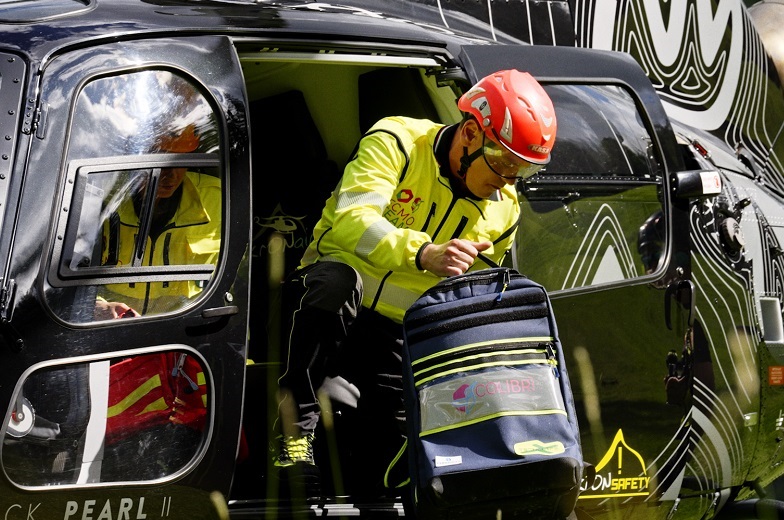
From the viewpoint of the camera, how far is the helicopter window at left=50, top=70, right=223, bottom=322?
3176mm

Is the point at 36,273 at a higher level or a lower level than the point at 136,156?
lower

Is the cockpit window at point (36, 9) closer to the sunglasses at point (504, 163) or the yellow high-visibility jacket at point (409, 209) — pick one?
the yellow high-visibility jacket at point (409, 209)

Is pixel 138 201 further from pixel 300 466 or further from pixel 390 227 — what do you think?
pixel 300 466

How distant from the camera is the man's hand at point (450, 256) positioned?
326cm

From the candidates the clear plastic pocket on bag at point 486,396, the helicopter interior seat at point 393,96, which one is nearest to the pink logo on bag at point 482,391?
the clear plastic pocket on bag at point 486,396

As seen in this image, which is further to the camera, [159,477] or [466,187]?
[466,187]

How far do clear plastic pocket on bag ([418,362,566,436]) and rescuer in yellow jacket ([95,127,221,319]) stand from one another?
0.76 m

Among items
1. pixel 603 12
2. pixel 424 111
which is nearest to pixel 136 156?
pixel 424 111

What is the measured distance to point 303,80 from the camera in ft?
15.6

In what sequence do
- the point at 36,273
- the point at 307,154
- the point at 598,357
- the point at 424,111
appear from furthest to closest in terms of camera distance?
the point at 307,154 < the point at 424,111 < the point at 598,357 < the point at 36,273

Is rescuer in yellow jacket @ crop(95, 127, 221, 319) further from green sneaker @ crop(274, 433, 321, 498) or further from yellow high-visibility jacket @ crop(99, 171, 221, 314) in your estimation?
green sneaker @ crop(274, 433, 321, 498)

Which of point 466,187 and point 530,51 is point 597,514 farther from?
point 530,51

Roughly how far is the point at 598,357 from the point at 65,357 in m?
1.89

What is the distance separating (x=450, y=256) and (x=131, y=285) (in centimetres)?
91
